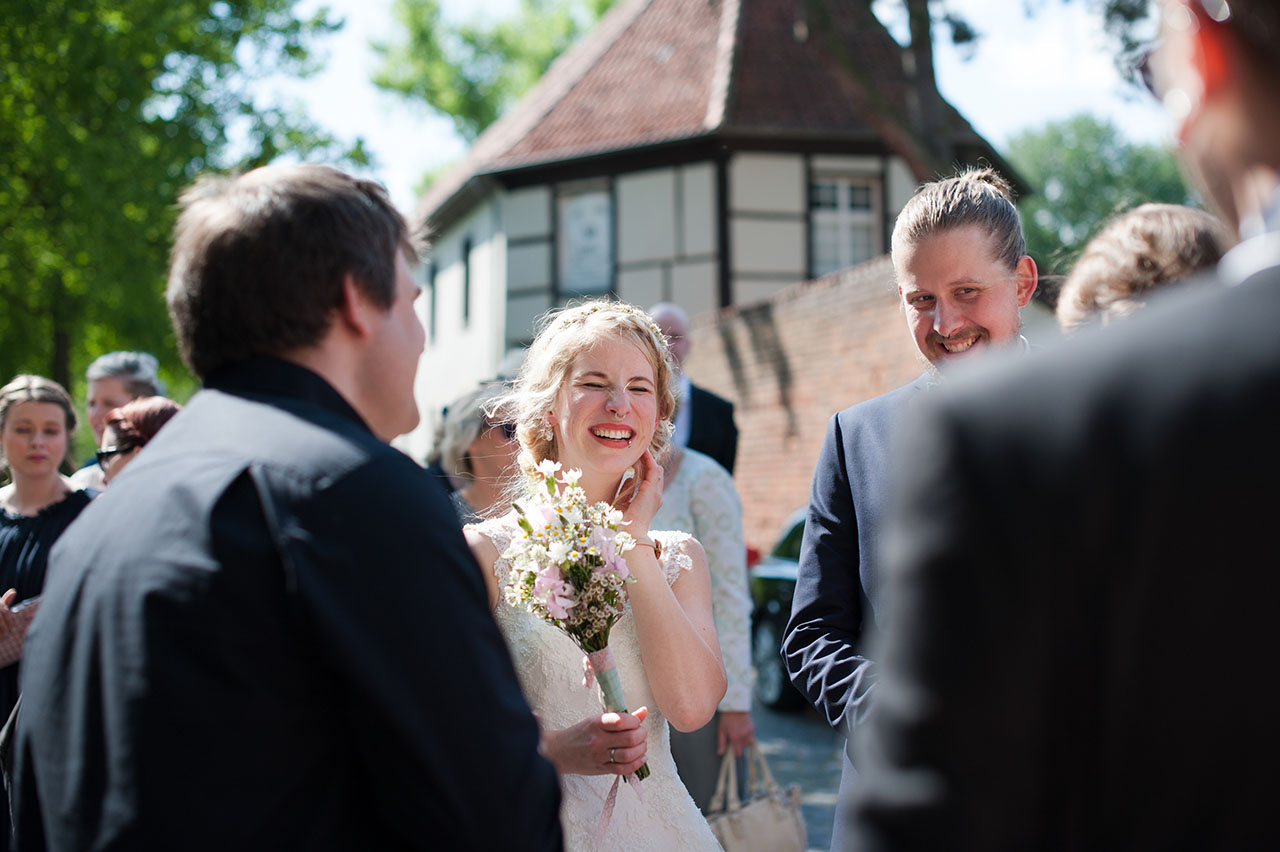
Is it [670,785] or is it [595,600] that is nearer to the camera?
[595,600]

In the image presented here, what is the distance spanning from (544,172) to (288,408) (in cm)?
2019

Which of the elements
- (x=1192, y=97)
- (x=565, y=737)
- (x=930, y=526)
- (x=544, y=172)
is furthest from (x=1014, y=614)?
(x=544, y=172)

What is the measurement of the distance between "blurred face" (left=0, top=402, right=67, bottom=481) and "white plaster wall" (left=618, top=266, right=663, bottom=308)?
15149 mm

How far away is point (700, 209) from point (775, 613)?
35.4 ft

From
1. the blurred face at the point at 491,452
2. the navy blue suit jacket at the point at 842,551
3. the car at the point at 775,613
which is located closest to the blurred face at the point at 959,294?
the navy blue suit jacket at the point at 842,551

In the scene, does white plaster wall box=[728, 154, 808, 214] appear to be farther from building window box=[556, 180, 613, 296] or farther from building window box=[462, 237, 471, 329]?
building window box=[462, 237, 471, 329]

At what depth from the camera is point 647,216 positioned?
20188 mm

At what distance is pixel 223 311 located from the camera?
1.67 m

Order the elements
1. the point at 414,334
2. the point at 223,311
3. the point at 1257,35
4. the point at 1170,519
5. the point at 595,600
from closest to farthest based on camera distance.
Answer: the point at 1170,519, the point at 1257,35, the point at 223,311, the point at 414,334, the point at 595,600

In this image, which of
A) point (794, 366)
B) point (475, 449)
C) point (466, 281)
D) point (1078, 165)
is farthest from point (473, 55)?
point (1078, 165)

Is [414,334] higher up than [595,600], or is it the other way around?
[414,334]

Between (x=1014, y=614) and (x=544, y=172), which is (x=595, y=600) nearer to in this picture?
(x=1014, y=614)

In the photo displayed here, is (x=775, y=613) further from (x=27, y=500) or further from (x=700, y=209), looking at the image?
(x=700, y=209)

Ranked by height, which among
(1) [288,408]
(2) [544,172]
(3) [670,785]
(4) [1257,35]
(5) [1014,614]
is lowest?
(3) [670,785]
